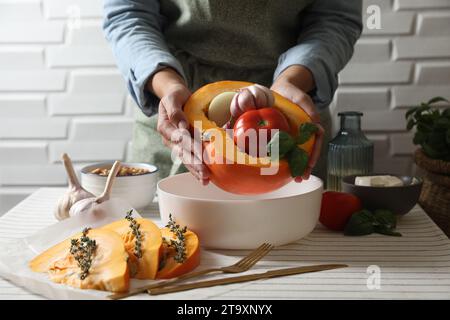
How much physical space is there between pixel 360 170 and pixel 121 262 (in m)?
0.58

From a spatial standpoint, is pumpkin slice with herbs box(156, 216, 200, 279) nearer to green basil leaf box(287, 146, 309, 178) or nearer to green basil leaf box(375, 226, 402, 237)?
green basil leaf box(287, 146, 309, 178)

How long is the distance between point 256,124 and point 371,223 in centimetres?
25

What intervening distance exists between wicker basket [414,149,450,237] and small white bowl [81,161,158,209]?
55 centimetres

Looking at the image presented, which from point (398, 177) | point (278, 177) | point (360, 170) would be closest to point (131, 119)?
point (360, 170)

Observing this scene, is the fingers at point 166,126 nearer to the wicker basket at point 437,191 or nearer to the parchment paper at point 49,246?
the parchment paper at point 49,246

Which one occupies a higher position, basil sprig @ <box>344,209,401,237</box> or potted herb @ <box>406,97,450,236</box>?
basil sprig @ <box>344,209,401,237</box>

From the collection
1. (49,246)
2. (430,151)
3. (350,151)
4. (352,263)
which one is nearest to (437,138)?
(430,151)

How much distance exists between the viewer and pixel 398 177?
97cm

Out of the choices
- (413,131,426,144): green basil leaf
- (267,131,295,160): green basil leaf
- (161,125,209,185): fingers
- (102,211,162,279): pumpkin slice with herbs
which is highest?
(267,131,295,160): green basil leaf

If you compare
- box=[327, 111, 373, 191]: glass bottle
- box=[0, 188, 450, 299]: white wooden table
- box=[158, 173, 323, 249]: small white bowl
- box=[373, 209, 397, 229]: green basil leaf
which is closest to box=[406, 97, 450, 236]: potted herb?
box=[327, 111, 373, 191]: glass bottle

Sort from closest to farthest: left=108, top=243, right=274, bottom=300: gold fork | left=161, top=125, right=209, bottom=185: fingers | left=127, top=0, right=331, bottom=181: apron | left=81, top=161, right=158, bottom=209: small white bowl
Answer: left=108, top=243, right=274, bottom=300: gold fork, left=161, top=125, right=209, bottom=185: fingers, left=81, top=161, right=158, bottom=209: small white bowl, left=127, top=0, right=331, bottom=181: apron

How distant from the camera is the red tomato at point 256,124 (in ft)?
2.29

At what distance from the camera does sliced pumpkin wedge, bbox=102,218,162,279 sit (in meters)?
0.67
